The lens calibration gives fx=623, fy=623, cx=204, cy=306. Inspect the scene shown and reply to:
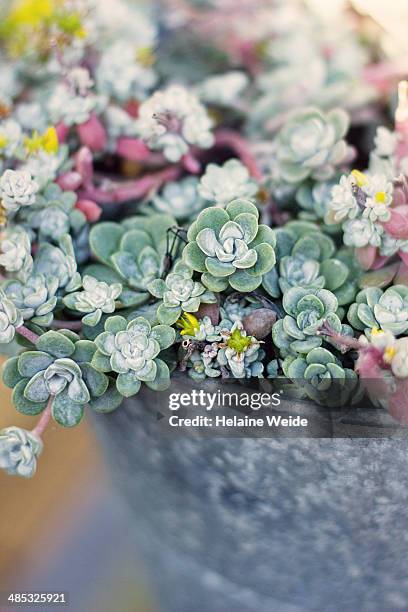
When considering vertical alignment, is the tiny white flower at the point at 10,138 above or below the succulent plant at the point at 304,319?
above

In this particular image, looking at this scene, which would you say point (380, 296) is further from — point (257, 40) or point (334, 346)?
point (257, 40)

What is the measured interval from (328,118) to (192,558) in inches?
19.9

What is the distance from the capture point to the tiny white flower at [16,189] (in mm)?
559

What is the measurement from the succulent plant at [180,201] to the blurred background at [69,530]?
23 centimetres

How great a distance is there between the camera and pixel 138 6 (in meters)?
0.89

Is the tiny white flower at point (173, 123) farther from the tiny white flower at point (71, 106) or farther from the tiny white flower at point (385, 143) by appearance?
the tiny white flower at point (385, 143)

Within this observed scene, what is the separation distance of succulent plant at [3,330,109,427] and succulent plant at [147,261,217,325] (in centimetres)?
7

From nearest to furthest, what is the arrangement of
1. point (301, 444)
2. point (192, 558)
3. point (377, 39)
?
point (301, 444)
point (192, 558)
point (377, 39)

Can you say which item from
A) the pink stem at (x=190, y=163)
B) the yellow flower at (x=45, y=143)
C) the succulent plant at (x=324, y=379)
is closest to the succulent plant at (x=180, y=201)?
the pink stem at (x=190, y=163)

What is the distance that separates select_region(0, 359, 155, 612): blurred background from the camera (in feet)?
2.19

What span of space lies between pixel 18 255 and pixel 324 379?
279 mm

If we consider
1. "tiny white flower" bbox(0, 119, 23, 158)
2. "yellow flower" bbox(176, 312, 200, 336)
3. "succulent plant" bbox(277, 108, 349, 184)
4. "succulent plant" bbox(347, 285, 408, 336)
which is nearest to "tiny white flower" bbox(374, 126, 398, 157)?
"succulent plant" bbox(277, 108, 349, 184)

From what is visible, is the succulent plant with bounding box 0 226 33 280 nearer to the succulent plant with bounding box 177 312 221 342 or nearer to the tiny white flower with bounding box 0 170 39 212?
the tiny white flower with bounding box 0 170 39 212

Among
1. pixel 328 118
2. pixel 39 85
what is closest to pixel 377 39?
pixel 328 118
